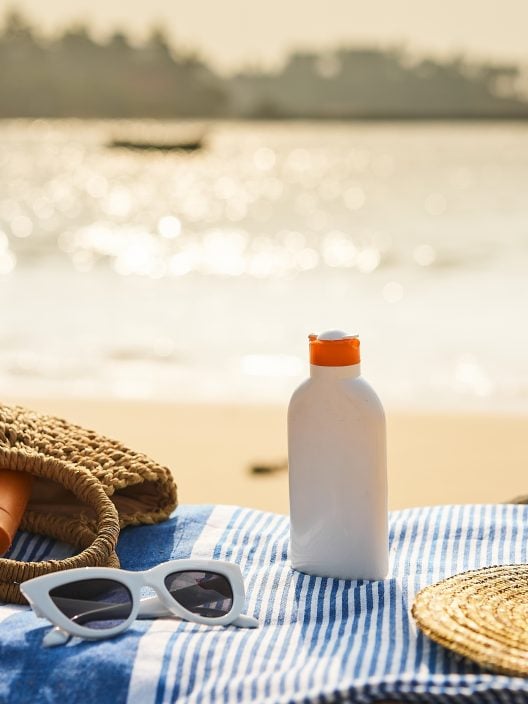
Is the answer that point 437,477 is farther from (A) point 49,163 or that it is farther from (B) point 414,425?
(A) point 49,163

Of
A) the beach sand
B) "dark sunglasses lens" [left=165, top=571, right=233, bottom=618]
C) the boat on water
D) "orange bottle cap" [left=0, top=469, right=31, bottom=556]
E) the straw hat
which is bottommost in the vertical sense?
the beach sand

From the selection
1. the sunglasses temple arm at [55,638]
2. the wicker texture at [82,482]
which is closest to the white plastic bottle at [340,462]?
the wicker texture at [82,482]

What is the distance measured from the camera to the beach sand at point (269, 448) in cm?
400

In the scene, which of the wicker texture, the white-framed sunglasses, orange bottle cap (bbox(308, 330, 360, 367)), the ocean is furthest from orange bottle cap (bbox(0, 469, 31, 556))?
the ocean

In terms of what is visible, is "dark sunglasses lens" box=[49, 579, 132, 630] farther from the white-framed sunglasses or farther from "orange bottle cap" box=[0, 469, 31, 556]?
"orange bottle cap" box=[0, 469, 31, 556]

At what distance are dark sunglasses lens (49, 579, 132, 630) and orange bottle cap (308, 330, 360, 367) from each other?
491 millimetres

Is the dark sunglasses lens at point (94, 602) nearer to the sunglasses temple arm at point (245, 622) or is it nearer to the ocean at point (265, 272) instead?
the sunglasses temple arm at point (245, 622)

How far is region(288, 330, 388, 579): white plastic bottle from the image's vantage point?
74.7 inches

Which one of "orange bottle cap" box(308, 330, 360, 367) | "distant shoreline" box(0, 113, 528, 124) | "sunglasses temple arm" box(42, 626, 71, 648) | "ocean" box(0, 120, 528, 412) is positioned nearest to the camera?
"sunglasses temple arm" box(42, 626, 71, 648)

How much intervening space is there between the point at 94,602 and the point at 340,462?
1.52 ft

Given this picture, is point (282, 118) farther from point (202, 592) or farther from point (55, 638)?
point (55, 638)

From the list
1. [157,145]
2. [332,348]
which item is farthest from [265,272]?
[157,145]

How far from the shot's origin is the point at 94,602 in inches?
67.5

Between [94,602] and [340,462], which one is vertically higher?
[340,462]
